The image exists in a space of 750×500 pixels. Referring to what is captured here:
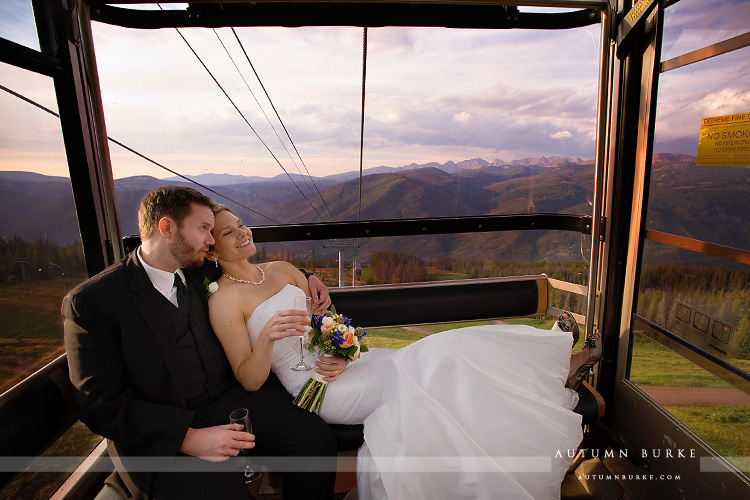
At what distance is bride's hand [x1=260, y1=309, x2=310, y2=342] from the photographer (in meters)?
1.75

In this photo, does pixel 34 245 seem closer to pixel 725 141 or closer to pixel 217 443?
pixel 217 443

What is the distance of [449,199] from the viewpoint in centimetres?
310

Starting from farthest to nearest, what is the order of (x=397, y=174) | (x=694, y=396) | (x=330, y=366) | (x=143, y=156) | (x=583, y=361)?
(x=397, y=174), (x=694, y=396), (x=143, y=156), (x=583, y=361), (x=330, y=366)

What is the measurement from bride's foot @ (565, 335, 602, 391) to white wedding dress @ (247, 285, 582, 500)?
0.10 m

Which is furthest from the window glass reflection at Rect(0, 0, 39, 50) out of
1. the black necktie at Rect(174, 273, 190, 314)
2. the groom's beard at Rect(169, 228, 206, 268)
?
the black necktie at Rect(174, 273, 190, 314)

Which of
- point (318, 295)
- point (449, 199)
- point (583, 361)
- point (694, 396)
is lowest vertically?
point (694, 396)

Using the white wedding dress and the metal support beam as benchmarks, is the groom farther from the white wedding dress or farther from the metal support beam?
the metal support beam

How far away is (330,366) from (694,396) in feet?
8.02

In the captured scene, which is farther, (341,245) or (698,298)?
(341,245)

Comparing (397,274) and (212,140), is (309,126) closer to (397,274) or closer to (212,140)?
(212,140)

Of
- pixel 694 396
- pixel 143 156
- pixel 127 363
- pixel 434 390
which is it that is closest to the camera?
pixel 127 363

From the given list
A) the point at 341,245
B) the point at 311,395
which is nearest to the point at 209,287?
the point at 311,395

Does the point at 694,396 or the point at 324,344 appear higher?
the point at 324,344

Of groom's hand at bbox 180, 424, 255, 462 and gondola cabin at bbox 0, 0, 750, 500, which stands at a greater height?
gondola cabin at bbox 0, 0, 750, 500
